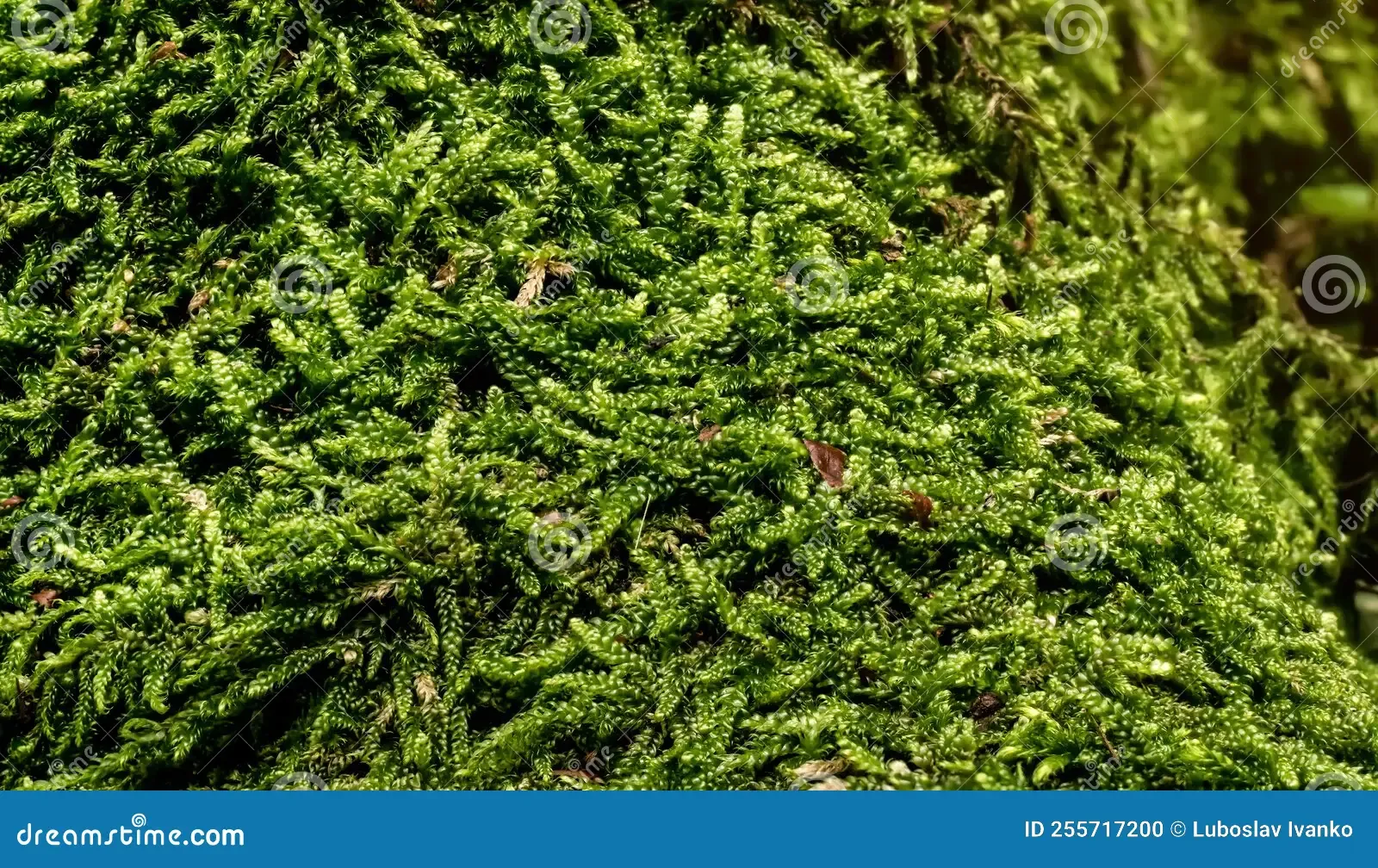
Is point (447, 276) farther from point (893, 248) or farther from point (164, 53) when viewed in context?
point (893, 248)

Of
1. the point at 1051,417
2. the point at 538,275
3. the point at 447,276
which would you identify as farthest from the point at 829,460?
the point at 447,276

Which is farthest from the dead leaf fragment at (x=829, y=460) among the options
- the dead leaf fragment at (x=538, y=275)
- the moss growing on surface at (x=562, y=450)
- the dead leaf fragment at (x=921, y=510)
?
the dead leaf fragment at (x=538, y=275)

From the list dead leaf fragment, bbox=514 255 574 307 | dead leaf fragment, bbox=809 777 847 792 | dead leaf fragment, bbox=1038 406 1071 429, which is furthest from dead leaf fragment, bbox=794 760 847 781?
dead leaf fragment, bbox=514 255 574 307

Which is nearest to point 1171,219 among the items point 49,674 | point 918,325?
point 918,325

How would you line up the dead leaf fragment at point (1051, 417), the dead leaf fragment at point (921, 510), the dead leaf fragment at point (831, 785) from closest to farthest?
the dead leaf fragment at point (831, 785) < the dead leaf fragment at point (921, 510) < the dead leaf fragment at point (1051, 417)

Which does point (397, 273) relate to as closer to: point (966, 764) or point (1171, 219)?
point (966, 764)

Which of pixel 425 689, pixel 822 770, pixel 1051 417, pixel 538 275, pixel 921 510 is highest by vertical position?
pixel 1051 417

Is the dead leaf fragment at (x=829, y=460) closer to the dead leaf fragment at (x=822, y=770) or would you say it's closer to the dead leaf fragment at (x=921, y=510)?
the dead leaf fragment at (x=921, y=510)

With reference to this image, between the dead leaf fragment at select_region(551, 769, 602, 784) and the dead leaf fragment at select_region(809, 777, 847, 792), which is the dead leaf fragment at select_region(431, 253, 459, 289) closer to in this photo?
the dead leaf fragment at select_region(551, 769, 602, 784)
